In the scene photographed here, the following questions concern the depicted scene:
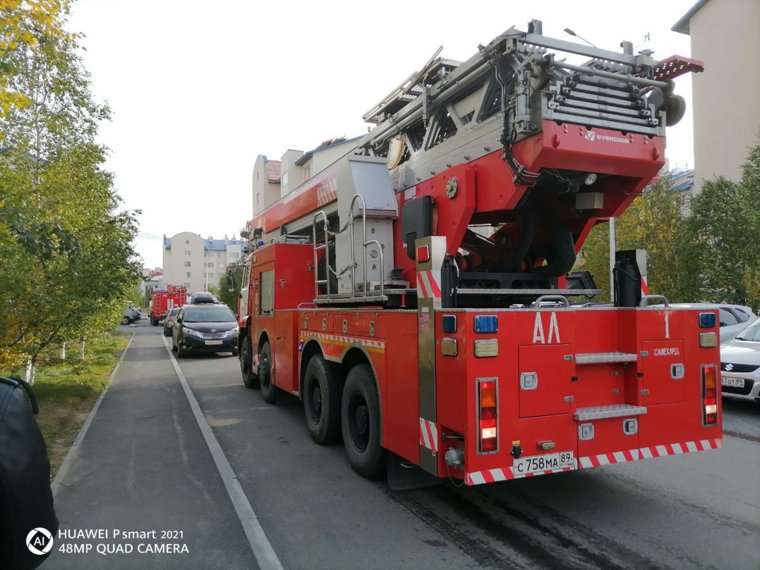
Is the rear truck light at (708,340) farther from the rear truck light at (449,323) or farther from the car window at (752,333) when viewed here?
the car window at (752,333)

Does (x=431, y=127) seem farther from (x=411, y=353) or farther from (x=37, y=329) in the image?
(x=37, y=329)

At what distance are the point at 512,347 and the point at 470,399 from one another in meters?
0.49

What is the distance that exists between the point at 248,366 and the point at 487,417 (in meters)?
7.89

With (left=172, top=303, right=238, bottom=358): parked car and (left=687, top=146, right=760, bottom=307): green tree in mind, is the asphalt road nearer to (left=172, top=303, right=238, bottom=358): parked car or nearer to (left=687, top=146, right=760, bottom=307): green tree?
(left=172, top=303, right=238, bottom=358): parked car

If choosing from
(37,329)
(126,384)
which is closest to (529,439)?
(37,329)

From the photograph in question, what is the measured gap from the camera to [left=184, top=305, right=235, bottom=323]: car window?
690 inches

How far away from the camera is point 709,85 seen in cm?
2759

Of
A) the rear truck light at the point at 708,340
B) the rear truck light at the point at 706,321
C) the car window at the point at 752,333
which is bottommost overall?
the car window at the point at 752,333

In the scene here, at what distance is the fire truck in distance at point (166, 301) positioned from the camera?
1531 inches

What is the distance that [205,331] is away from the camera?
54.7ft

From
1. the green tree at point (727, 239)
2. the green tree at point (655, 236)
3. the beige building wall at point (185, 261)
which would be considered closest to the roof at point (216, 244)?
the beige building wall at point (185, 261)

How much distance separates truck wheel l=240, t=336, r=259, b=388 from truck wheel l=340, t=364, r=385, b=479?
5133 millimetres

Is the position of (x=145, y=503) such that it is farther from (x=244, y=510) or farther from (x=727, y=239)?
(x=727, y=239)

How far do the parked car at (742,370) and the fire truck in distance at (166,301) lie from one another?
Answer: 1385 inches
